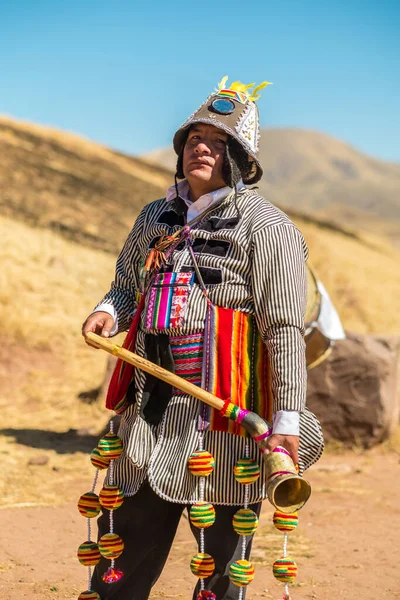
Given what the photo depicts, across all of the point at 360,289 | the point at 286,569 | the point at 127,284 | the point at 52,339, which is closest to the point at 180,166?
the point at 127,284

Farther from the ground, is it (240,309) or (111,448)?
(240,309)

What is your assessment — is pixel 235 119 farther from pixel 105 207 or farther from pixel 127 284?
pixel 105 207

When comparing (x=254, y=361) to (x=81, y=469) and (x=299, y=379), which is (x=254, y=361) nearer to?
(x=299, y=379)

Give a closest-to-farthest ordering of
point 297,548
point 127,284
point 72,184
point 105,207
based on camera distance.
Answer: point 127,284 → point 297,548 → point 105,207 → point 72,184

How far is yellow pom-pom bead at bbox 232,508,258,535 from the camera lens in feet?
8.66

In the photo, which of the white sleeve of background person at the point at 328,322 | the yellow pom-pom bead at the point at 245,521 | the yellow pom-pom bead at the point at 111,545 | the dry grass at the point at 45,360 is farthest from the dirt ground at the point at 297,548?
the yellow pom-pom bead at the point at 245,521

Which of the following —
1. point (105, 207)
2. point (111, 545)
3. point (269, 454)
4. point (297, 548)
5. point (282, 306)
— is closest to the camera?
point (269, 454)

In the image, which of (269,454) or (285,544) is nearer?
(269,454)

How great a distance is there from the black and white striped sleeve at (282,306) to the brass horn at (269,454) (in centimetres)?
9

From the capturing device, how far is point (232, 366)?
2688mm

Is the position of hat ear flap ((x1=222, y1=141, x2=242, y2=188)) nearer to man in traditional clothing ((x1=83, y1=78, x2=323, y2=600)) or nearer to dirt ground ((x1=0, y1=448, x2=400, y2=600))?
man in traditional clothing ((x1=83, y1=78, x2=323, y2=600))

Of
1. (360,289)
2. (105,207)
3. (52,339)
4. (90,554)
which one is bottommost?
(90,554)

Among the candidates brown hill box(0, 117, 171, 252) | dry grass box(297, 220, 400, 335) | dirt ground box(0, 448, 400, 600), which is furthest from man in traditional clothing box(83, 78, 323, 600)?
brown hill box(0, 117, 171, 252)

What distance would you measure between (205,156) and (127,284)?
1.78ft
